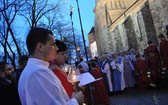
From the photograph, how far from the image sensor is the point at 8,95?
2582 millimetres

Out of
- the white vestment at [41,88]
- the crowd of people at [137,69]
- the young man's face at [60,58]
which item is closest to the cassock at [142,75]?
the crowd of people at [137,69]

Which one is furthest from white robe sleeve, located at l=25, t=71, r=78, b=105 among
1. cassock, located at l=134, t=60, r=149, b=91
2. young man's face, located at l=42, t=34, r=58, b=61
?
cassock, located at l=134, t=60, r=149, b=91

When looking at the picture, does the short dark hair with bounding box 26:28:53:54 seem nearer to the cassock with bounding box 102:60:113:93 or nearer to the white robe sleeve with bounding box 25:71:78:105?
the white robe sleeve with bounding box 25:71:78:105

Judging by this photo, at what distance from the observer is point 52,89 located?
4.61 ft

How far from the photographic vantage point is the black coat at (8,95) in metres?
2.50

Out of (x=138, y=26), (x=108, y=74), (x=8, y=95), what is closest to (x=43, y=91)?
(x=8, y=95)

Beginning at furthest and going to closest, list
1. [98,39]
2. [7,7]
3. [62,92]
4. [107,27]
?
[98,39] < [107,27] < [7,7] < [62,92]

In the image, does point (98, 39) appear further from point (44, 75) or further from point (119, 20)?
point (44, 75)

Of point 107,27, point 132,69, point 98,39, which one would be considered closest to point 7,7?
point 132,69

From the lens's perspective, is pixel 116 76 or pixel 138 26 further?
pixel 138 26

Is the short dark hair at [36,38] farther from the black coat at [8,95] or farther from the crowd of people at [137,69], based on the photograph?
the crowd of people at [137,69]

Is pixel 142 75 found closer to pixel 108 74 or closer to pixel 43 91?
pixel 108 74

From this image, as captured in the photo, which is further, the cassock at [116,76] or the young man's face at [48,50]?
the cassock at [116,76]

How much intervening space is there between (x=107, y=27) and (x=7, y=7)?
82.9 ft
